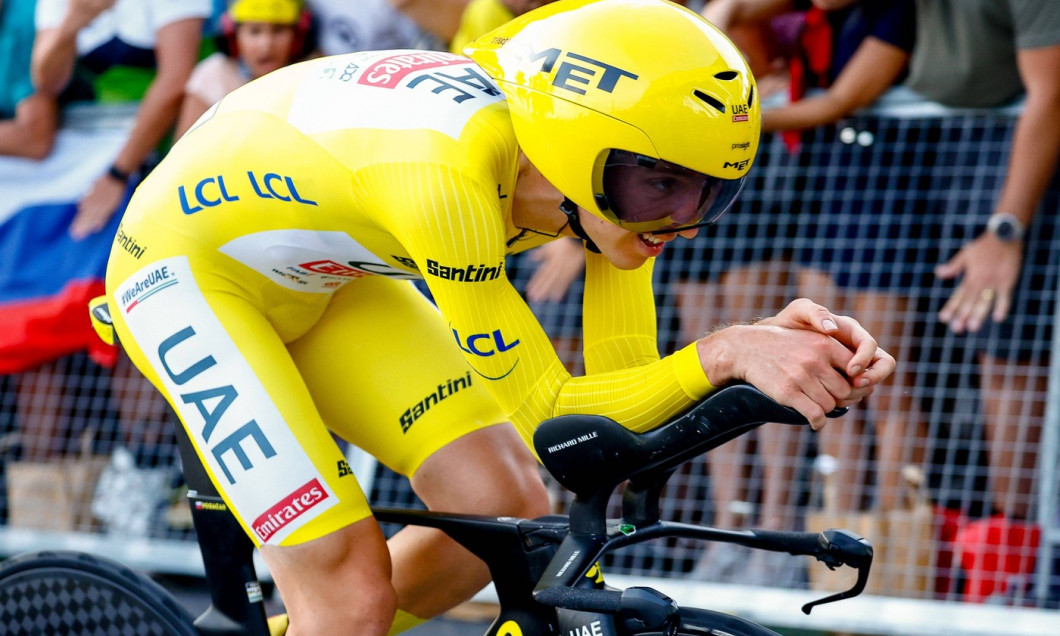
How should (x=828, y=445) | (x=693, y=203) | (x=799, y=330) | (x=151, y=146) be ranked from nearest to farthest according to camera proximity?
1. (x=799, y=330)
2. (x=693, y=203)
3. (x=828, y=445)
4. (x=151, y=146)

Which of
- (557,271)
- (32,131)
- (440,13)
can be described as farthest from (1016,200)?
(32,131)

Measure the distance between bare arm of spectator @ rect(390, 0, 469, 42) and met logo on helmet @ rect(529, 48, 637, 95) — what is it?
3.09 meters

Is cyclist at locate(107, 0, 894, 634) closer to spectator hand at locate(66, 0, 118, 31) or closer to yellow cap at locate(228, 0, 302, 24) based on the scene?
→ yellow cap at locate(228, 0, 302, 24)

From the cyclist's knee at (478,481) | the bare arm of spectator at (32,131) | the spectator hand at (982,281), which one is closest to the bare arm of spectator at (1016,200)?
the spectator hand at (982,281)

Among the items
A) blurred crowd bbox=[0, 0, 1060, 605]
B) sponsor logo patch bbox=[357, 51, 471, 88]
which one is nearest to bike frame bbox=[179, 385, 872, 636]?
sponsor logo patch bbox=[357, 51, 471, 88]

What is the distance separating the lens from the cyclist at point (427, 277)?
251 cm

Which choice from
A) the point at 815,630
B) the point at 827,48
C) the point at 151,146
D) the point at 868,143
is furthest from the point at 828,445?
the point at 151,146

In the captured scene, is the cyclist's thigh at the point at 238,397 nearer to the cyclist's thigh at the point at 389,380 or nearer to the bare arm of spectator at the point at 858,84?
the cyclist's thigh at the point at 389,380

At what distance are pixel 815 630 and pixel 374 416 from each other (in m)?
2.32

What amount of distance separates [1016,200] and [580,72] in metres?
2.64

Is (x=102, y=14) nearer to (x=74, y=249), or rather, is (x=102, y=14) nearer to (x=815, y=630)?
(x=74, y=249)

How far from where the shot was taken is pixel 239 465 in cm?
288

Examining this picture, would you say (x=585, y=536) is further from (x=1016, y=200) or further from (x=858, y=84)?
(x=858, y=84)

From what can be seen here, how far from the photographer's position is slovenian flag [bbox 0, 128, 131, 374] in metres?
6.06
